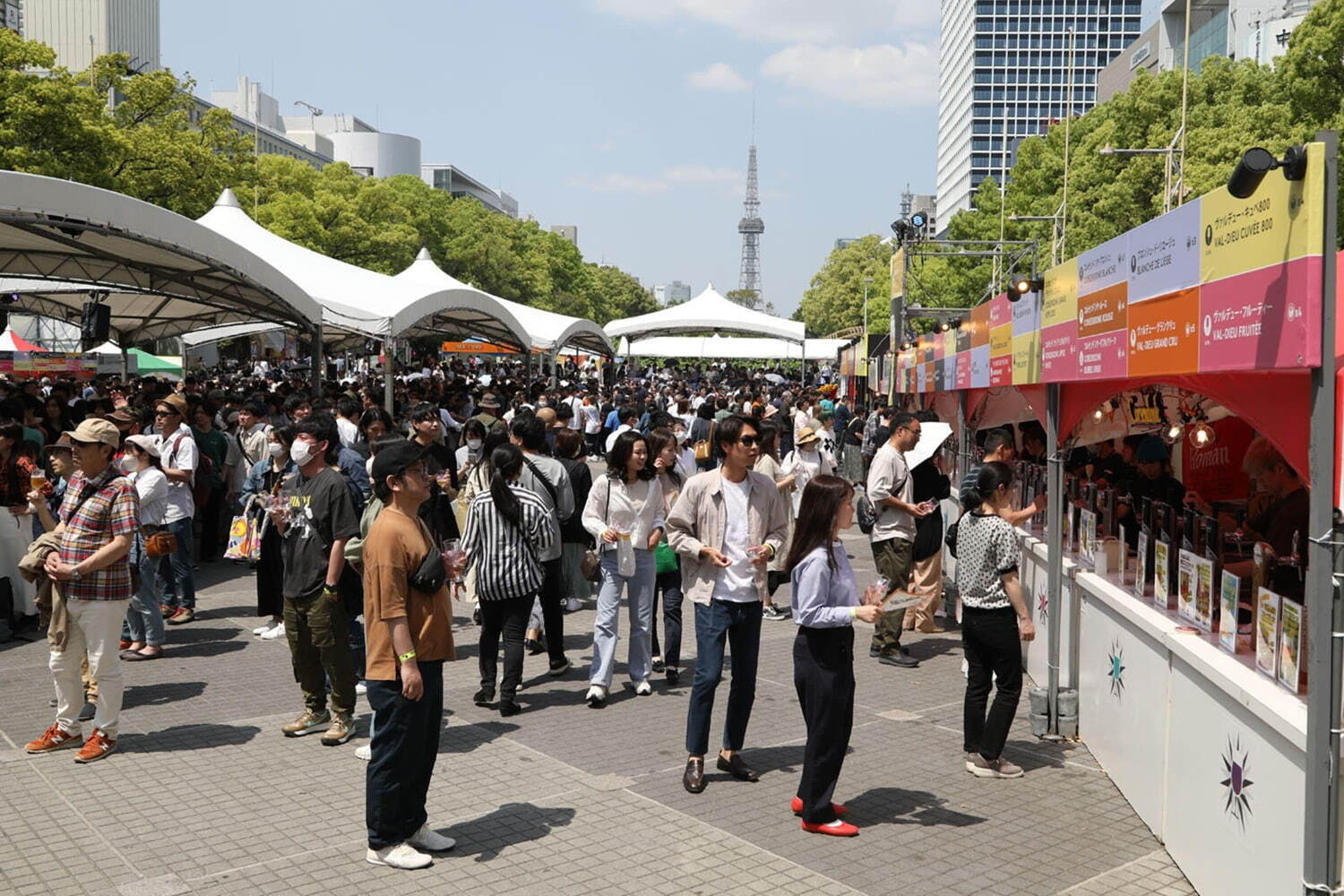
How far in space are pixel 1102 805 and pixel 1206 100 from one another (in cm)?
3225

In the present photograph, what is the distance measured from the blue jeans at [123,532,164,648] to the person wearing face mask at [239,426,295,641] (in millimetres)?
790

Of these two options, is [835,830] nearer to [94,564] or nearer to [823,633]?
[823,633]

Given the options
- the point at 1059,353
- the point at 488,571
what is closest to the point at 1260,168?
the point at 1059,353

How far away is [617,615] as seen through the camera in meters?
8.20

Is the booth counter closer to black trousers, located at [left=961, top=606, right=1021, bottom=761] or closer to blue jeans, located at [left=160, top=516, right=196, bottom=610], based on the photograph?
black trousers, located at [left=961, top=606, right=1021, bottom=761]

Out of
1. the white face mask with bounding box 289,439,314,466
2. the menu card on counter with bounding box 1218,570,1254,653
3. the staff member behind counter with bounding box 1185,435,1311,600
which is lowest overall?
the menu card on counter with bounding box 1218,570,1254,653

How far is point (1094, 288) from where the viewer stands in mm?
6125

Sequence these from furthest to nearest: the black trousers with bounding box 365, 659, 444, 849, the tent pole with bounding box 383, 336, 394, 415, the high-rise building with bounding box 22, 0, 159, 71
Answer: the high-rise building with bounding box 22, 0, 159, 71 < the tent pole with bounding box 383, 336, 394, 415 < the black trousers with bounding box 365, 659, 444, 849

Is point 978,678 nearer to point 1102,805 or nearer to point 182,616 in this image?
point 1102,805

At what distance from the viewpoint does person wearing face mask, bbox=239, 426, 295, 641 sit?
25.8 feet

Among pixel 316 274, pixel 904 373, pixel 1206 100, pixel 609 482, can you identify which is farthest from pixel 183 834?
pixel 1206 100

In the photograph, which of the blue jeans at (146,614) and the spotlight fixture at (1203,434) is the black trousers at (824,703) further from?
the blue jeans at (146,614)

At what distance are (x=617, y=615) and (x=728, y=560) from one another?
7.12ft

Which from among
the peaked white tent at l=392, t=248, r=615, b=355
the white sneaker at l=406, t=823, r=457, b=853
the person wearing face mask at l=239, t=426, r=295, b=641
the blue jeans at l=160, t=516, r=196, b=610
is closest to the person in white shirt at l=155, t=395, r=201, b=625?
the blue jeans at l=160, t=516, r=196, b=610
